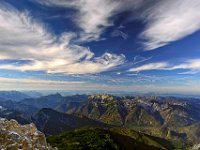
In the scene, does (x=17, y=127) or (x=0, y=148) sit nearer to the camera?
(x=0, y=148)

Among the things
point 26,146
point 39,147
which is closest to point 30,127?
point 39,147

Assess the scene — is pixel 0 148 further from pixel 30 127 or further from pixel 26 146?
pixel 30 127

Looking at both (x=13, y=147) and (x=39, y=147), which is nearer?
(x=13, y=147)

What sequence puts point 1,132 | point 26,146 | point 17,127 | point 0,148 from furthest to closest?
point 17,127
point 1,132
point 26,146
point 0,148

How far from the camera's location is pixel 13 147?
1232 inches

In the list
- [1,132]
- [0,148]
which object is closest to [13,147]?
[0,148]

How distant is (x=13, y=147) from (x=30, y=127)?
1036 centimetres

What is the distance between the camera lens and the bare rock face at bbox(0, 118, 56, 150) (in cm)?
3189

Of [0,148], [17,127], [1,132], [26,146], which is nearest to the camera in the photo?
[0,148]

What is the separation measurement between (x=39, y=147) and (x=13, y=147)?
5128 millimetres

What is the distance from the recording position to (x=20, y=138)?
109 feet

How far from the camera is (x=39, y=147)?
35.8 metres

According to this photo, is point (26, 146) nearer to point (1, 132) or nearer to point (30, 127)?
point (1, 132)

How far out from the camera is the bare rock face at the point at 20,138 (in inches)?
1256
